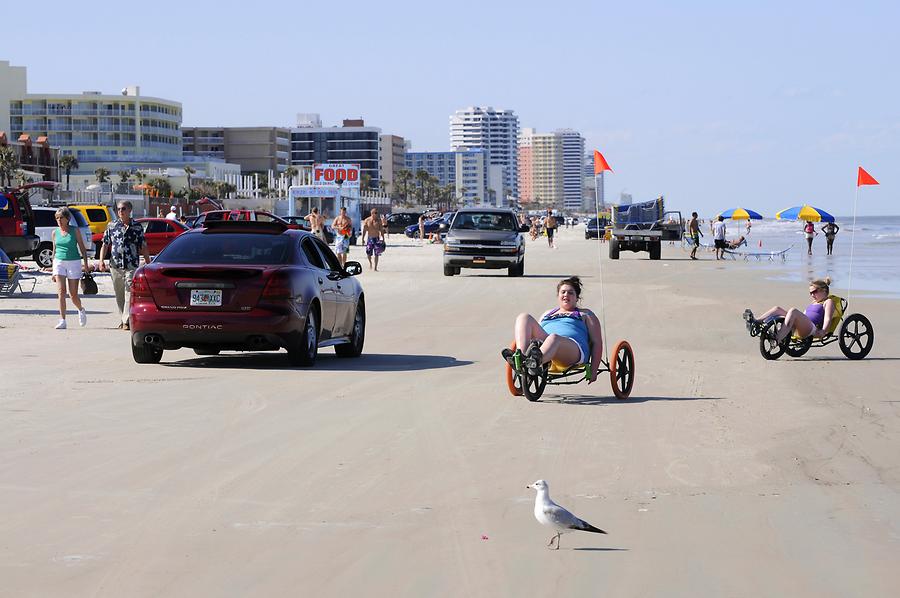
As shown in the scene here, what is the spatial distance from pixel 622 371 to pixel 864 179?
11.3 metres

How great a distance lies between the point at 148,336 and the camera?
14.0 metres

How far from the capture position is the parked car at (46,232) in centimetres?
3781

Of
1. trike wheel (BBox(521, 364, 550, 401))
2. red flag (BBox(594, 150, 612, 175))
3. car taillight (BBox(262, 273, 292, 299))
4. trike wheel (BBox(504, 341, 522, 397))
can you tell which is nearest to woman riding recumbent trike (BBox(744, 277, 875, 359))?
red flag (BBox(594, 150, 612, 175))

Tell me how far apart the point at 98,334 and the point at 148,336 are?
4.92 m

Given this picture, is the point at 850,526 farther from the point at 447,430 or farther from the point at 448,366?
the point at 448,366

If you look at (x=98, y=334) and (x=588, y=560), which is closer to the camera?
(x=588, y=560)

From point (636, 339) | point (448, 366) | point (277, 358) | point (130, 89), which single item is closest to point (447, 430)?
point (448, 366)

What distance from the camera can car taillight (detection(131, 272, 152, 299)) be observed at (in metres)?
14.0

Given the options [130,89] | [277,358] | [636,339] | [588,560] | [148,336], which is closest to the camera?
[588,560]

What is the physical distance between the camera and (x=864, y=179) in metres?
21.8

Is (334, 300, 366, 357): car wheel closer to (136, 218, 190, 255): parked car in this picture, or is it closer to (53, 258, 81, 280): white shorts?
(53, 258, 81, 280): white shorts

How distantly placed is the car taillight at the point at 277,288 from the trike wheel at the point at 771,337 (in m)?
5.36

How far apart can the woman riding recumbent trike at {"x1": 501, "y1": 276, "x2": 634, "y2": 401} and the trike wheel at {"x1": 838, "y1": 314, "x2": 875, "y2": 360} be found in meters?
4.43

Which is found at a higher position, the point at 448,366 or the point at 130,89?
the point at 130,89
